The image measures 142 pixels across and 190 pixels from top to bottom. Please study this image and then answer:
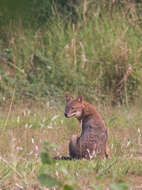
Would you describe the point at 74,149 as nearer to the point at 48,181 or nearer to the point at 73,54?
the point at 48,181

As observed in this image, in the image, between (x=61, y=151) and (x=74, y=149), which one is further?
(x=61, y=151)

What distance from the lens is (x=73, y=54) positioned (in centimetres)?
1050

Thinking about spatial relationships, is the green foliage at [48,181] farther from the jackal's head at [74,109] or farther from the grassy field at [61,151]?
the jackal's head at [74,109]

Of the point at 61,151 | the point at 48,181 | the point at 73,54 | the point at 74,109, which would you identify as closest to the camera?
the point at 48,181

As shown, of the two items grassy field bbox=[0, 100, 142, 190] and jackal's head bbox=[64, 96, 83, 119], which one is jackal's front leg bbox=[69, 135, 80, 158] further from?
jackal's head bbox=[64, 96, 83, 119]

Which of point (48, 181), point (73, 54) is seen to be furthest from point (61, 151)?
point (73, 54)

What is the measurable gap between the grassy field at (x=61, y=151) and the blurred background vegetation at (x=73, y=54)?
774 mm

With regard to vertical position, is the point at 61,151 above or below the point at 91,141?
below

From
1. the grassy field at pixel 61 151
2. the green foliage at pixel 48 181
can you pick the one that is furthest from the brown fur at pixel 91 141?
the green foliage at pixel 48 181

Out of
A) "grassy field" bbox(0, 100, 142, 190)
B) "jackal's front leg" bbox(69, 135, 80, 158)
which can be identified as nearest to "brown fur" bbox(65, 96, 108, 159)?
"jackal's front leg" bbox(69, 135, 80, 158)

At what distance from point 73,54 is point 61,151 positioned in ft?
14.1

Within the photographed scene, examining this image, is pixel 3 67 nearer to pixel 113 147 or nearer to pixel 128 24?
pixel 128 24

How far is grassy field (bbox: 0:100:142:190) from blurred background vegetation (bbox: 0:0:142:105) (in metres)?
0.77

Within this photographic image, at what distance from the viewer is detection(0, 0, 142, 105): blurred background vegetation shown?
10164mm
